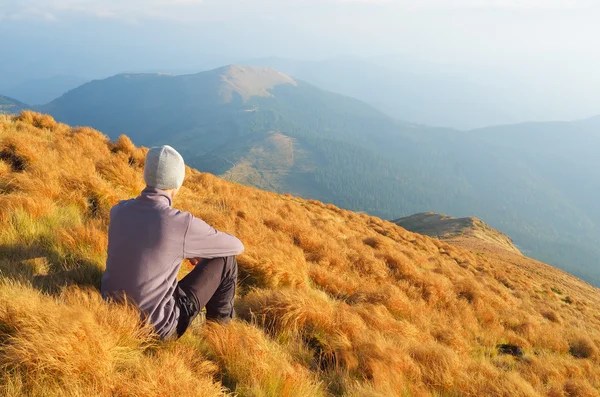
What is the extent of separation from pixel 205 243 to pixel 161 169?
925mm

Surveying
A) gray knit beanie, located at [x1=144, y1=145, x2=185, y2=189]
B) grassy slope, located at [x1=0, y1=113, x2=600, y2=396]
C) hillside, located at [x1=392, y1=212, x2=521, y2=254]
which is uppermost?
gray knit beanie, located at [x1=144, y1=145, x2=185, y2=189]

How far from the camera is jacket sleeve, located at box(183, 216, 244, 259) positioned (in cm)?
342

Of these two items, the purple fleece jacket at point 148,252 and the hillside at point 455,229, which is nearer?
the purple fleece jacket at point 148,252

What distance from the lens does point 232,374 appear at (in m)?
3.19

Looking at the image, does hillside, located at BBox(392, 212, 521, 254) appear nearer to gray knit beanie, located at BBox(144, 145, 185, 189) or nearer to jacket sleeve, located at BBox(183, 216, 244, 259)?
jacket sleeve, located at BBox(183, 216, 244, 259)

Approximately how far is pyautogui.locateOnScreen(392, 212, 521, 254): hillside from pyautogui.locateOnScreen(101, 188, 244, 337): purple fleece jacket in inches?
2289

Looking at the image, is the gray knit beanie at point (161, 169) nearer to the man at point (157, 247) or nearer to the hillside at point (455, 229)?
the man at point (157, 247)

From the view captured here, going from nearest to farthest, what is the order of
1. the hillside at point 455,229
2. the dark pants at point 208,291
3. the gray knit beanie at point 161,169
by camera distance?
the gray knit beanie at point 161,169
the dark pants at point 208,291
the hillside at point 455,229

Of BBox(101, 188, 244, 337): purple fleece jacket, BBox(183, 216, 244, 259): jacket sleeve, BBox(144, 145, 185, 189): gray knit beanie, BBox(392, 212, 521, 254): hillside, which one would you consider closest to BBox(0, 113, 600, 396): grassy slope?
BBox(101, 188, 244, 337): purple fleece jacket

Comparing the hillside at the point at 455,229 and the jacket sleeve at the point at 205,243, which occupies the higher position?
the jacket sleeve at the point at 205,243

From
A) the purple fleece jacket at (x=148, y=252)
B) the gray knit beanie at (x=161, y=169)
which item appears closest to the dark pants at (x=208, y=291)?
the purple fleece jacket at (x=148, y=252)

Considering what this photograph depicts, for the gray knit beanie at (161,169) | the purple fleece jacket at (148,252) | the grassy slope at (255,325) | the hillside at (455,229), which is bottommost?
the hillside at (455,229)

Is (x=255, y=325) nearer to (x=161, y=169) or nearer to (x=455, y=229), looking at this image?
(x=161, y=169)

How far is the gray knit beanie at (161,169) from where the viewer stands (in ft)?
11.0
